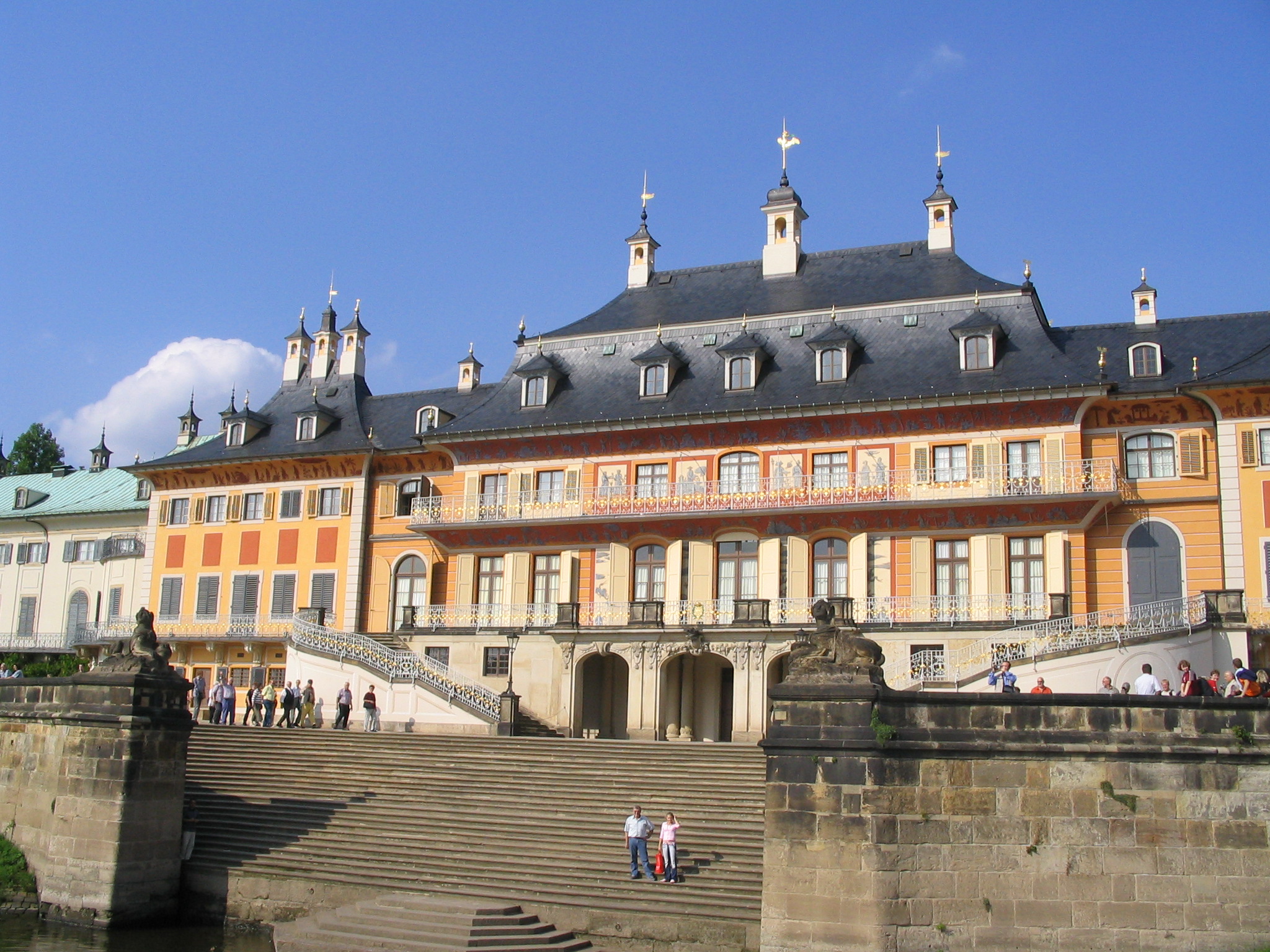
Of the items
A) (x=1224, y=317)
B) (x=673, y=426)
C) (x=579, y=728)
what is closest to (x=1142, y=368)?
(x=1224, y=317)

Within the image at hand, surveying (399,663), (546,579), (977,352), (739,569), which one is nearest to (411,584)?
(546,579)

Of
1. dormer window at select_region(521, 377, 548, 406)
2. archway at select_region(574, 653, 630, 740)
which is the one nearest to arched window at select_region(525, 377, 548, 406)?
dormer window at select_region(521, 377, 548, 406)

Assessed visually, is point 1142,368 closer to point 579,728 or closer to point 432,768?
point 579,728

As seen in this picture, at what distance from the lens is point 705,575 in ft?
120

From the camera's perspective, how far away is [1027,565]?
34094 mm

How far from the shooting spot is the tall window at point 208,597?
45625 millimetres

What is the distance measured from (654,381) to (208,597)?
60.0 ft

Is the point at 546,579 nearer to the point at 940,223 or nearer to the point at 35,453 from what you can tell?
the point at 940,223

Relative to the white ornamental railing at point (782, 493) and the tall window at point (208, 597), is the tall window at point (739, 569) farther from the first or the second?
the tall window at point (208, 597)

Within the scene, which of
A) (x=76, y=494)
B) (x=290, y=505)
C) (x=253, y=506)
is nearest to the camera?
(x=290, y=505)

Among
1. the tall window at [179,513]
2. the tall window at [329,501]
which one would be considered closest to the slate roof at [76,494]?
the tall window at [179,513]

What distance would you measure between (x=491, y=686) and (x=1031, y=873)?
71.4 feet

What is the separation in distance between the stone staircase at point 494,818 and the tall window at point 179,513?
18.7 m

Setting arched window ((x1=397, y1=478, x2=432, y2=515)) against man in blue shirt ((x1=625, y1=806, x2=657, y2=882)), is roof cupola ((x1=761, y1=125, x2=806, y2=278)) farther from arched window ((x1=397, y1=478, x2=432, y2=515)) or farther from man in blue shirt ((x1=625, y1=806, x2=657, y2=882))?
man in blue shirt ((x1=625, y1=806, x2=657, y2=882))
